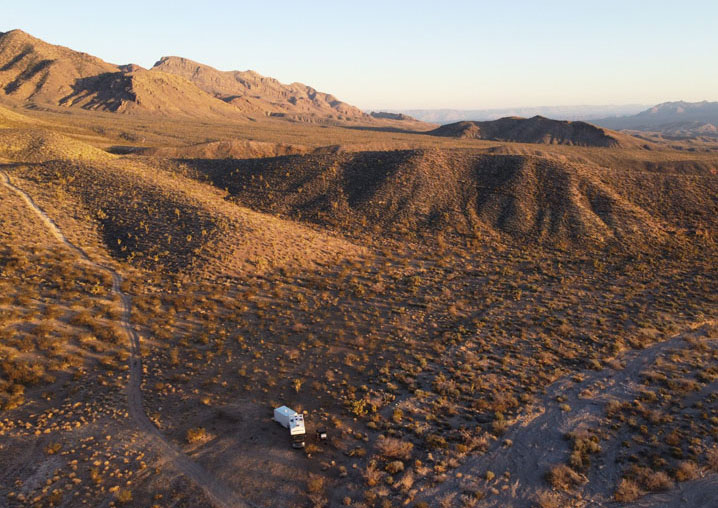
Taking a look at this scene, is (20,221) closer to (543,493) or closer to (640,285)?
(543,493)

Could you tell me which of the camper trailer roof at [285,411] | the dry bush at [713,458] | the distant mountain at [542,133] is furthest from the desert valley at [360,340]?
the distant mountain at [542,133]

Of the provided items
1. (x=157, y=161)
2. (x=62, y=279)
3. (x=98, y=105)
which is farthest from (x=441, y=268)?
(x=98, y=105)

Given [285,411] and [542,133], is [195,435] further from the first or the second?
[542,133]

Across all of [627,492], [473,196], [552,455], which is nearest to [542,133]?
[473,196]

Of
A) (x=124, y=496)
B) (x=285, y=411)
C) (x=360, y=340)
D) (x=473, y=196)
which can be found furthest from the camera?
(x=473, y=196)

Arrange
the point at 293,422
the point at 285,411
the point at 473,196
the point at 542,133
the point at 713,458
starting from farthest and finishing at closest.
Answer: the point at 542,133, the point at 473,196, the point at 285,411, the point at 293,422, the point at 713,458

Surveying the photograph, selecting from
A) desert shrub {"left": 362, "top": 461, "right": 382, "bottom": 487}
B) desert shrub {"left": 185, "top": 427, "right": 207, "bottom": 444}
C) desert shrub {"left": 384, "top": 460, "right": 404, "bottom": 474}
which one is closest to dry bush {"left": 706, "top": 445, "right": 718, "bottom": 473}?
desert shrub {"left": 384, "top": 460, "right": 404, "bottom": 474}
